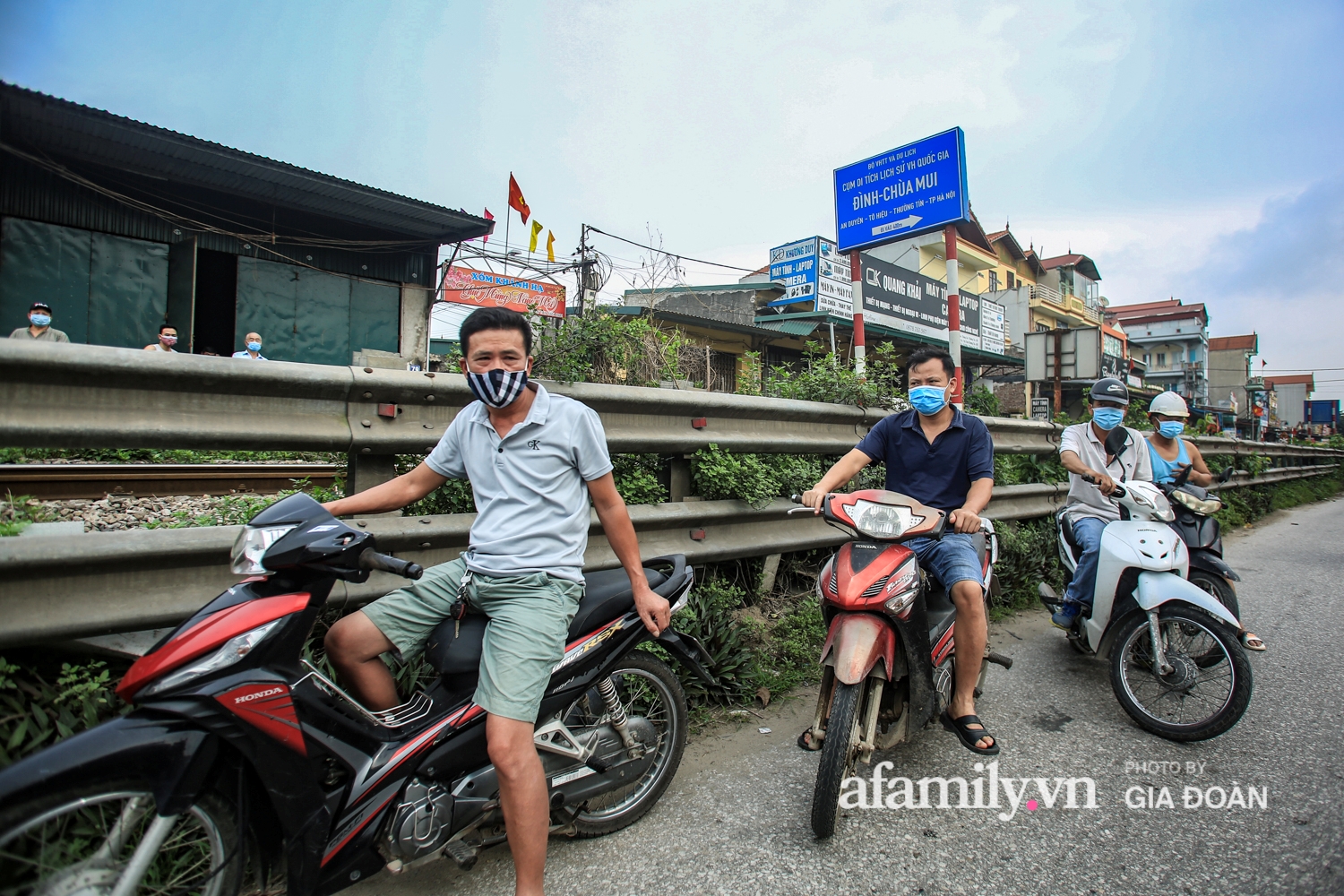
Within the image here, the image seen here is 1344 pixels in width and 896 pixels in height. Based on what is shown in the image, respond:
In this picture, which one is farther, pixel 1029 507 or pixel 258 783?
pixel 1029 507

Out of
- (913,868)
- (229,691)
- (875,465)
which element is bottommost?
(913,868)

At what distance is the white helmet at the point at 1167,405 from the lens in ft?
14.7

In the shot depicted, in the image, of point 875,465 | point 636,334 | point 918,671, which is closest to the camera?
point 918,671

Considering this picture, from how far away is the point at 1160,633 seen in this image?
3211mm

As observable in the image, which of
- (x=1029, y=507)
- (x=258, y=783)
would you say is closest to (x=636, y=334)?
(x=258, y=783)

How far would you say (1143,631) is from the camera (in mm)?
3268

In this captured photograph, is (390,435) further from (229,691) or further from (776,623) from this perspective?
(776,623)

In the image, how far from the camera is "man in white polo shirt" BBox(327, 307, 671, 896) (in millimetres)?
1989

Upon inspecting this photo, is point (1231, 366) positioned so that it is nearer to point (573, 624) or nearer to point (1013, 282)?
point (1013, 282)

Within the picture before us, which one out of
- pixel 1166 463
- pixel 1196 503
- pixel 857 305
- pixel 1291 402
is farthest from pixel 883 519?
pixel 1291 402

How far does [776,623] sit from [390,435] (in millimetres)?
2324

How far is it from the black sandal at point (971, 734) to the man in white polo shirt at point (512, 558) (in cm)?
150

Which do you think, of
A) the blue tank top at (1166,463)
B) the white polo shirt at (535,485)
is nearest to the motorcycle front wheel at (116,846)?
the white polo shirt at (535,485)

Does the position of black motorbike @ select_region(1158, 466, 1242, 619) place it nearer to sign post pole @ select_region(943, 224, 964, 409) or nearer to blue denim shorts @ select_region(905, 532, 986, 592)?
blue denim shorts @ select_region(905, 532, 986, 592)
